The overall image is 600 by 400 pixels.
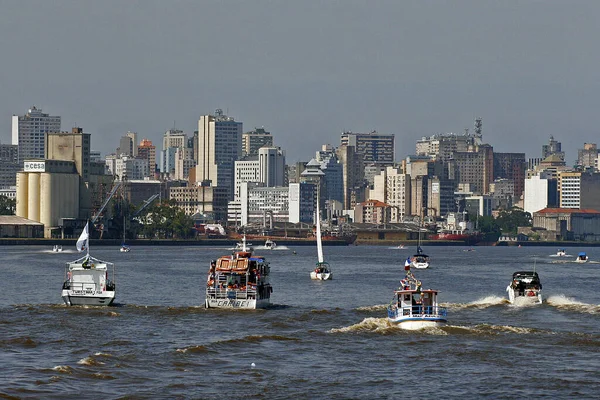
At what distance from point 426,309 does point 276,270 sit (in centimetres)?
8887

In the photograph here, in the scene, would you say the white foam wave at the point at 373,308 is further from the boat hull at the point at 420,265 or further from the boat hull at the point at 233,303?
the boat hull at the point at 420,265

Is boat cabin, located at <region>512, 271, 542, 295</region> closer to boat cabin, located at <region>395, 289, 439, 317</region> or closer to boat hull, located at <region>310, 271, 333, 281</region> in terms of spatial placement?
boat cabin, located at <region>395, 289, 439, 317</region>

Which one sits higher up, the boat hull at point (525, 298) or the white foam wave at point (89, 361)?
the boat hull at point (525, 298)

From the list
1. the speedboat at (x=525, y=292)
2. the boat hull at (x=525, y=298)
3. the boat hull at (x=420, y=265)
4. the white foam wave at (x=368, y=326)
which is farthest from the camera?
the boat hull at (x=420, y=265)

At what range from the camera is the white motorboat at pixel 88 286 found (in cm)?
8862

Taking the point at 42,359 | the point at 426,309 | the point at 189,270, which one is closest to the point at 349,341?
the point at 426,309

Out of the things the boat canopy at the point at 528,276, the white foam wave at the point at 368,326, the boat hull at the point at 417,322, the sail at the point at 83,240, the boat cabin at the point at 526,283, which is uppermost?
the sail at the point at 83,240

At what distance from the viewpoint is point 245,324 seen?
77875mm

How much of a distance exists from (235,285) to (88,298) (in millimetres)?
10234

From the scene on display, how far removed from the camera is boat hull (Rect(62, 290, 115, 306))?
88562mm

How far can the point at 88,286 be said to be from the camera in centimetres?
8931

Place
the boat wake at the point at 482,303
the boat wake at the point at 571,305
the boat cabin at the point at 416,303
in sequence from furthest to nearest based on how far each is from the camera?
the boat wake at the point at 482,303, the boat wake at the point at 571,305, the boat cabin at the point at 416,303

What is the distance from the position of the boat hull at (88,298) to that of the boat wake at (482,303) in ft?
78.8

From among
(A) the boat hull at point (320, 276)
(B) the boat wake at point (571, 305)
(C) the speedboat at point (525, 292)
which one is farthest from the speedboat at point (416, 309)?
(A) the boat hull at point (320, 276)
